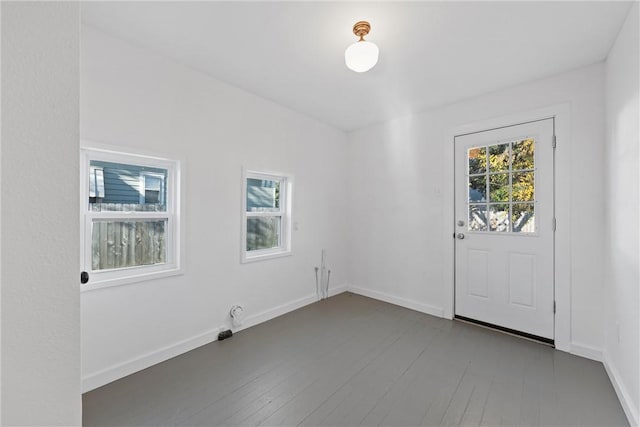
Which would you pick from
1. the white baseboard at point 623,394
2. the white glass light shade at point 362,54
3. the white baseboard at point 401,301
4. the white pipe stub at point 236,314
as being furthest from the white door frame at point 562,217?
the white pipe stub at point 236,314

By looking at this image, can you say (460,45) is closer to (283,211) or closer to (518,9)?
(518,9)

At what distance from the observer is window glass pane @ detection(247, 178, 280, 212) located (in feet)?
10.5

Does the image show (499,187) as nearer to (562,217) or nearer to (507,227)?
(507,227)

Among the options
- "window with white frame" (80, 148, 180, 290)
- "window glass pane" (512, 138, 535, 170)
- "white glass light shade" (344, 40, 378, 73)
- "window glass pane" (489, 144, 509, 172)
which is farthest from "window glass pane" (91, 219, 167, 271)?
"window glass pane" (512, 138, 535, 170)

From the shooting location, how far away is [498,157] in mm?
2959

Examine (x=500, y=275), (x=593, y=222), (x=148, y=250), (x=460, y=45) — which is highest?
(x=460, y=45)

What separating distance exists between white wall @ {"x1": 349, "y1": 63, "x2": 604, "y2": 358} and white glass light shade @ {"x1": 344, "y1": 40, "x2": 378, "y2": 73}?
175 cm

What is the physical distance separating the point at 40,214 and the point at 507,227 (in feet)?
11.2

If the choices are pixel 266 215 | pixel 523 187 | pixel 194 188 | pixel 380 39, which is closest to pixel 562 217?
pixel 523 187

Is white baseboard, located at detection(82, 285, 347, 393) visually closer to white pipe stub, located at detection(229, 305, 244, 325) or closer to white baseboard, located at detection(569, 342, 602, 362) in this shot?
white pipe stub, located at detection(229, 305, 244, 325)

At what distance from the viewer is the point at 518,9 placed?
1.80m

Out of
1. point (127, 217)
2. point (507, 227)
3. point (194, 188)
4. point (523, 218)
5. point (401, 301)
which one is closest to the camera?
point (127, 217)

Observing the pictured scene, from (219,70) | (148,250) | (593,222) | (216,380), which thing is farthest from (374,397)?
(219,70)

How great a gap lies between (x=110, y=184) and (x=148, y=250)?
0.60 meters
